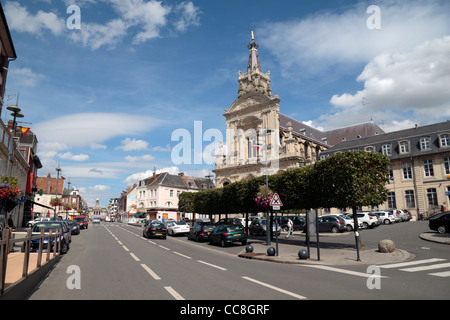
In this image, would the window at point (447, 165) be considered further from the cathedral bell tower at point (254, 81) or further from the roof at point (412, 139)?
the cathedral bell tower at point (254, 81)

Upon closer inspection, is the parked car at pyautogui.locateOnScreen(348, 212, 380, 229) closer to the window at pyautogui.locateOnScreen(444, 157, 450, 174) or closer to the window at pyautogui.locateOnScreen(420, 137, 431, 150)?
the window at pyautogui.locateOnScreen(444, 157, 450, 174)

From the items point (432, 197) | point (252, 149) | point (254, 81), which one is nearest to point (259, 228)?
point (432, 197)

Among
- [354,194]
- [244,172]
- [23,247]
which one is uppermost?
[244,172]

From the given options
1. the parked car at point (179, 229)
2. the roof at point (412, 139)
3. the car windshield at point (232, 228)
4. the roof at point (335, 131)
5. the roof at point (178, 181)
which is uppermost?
the roof at point (335, 131)

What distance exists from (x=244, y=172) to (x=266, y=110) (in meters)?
12.0

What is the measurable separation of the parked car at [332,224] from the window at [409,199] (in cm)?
1708

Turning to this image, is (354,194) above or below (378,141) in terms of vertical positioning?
below

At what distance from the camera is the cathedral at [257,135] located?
48.5 metres

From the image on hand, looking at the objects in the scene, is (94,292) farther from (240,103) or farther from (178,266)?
(240,103)

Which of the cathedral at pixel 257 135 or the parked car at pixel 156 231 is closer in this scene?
the parked car at pixel 156 231

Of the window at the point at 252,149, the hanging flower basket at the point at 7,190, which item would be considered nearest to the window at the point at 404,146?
the window at the point at 252,149

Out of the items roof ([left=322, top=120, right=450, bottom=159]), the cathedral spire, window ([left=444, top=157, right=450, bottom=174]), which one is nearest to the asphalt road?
window ([left=444, top=157, right=450, bottom=174])

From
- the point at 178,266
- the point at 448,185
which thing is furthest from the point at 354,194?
the point at 448,185
